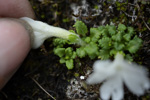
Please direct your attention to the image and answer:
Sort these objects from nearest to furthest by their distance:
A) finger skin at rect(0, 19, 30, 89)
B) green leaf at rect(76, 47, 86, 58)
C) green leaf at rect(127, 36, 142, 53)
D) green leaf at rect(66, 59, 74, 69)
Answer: finger skin at rect(0, 19, 30, 89) < green leaf at rect(127, 36, 142, 53) < green leaf at rect(76, 47, 86, 58) < green leaf at rect(66, 59, 74, 69)

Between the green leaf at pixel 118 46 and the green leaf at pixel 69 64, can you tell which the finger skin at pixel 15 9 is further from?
the green leaf at pixel 118 46

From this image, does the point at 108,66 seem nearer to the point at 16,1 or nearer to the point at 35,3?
the point at 16,1

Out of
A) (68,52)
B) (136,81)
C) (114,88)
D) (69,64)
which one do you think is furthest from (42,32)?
(136,81)

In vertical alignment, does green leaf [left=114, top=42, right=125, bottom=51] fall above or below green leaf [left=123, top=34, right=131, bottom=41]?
below

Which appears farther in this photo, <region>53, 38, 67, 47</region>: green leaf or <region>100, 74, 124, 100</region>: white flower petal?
<region>53, 38, 67, 47</region>: green leaf

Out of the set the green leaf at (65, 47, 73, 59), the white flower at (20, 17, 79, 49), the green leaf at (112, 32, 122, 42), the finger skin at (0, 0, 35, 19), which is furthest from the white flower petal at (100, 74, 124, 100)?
the finger skin at (0, 0, 35, 19)

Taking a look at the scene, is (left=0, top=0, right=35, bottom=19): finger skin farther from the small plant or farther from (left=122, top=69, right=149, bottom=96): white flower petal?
(left=122, top=69, right=149, bottom=96): white flower petal

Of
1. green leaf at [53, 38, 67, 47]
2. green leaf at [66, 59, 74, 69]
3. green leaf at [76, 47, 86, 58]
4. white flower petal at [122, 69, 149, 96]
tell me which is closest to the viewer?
white flower petal at [122, 69, 149, 96]
